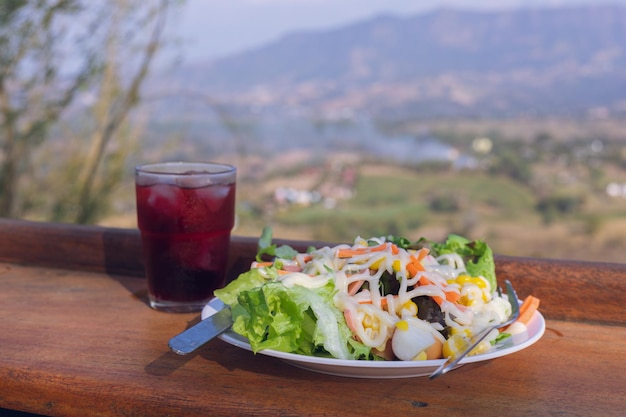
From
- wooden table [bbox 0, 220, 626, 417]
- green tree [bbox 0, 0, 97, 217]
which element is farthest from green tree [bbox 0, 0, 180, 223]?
wooden table [bbox 0, 220, 626, 417]

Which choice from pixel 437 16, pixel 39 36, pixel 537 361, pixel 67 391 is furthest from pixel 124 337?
pixel 437 16

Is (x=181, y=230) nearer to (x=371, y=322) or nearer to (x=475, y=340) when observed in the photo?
(x=371, y=322)

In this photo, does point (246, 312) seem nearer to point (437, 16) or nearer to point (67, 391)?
point (67, 391)

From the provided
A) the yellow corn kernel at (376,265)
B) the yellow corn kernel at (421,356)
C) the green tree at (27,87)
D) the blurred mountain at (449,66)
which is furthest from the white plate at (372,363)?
the blurred mountain at (449,66)

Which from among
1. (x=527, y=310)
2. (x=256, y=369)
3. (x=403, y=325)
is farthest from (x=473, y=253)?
(x=256, y=369)

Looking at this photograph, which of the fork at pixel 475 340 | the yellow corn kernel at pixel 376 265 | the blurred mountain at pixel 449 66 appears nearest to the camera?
the fork at pixel 475 340

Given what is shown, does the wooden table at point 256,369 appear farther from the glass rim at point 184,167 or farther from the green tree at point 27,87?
the green tree at point 27,87
